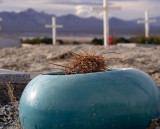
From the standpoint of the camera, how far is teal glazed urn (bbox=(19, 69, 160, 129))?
3246 mm

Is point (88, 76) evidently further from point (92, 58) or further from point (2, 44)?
point (2, 44)

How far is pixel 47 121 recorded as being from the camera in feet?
11.2

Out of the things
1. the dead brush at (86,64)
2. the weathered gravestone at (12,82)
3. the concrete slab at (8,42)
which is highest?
the concrete slab at (8,42)

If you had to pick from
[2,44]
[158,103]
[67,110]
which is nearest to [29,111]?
[67,110]

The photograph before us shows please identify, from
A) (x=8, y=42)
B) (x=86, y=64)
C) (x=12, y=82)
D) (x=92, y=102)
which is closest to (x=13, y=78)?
(x=12, y=82)

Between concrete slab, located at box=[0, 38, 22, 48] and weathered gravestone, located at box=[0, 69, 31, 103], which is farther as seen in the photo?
concrete slab, located at box=[0, 38, 22, 48]

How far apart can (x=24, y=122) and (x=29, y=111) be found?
0.72 ft

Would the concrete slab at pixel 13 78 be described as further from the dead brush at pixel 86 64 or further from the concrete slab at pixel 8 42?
the concrete slab at pixel 8 42

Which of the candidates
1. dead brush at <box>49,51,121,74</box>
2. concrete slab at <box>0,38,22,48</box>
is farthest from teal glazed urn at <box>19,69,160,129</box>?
concrete slab at <box>0,38,22,48</box>

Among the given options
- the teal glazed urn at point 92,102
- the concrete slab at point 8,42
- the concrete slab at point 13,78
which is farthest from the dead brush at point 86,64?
the concrete slab at point 8,42

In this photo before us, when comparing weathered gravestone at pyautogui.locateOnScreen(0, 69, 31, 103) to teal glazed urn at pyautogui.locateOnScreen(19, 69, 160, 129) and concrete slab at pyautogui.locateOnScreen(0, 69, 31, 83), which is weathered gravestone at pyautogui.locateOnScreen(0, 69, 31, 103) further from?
teal glazed urn at pyautogui.locateOnScreen(19, 69, 160, 129)

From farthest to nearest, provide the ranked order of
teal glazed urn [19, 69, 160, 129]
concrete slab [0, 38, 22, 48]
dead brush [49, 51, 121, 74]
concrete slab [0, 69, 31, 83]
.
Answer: concrete slab [0, 38, 22, 48] < concrete slab [0, 69, 31, 83] < dead brush [49, 51, 121, 74] < teal glazed urn [19, 69, 160, 129]

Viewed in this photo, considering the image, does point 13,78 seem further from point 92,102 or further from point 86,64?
point 92,102

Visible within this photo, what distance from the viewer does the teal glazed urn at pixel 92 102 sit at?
3.25 metres
